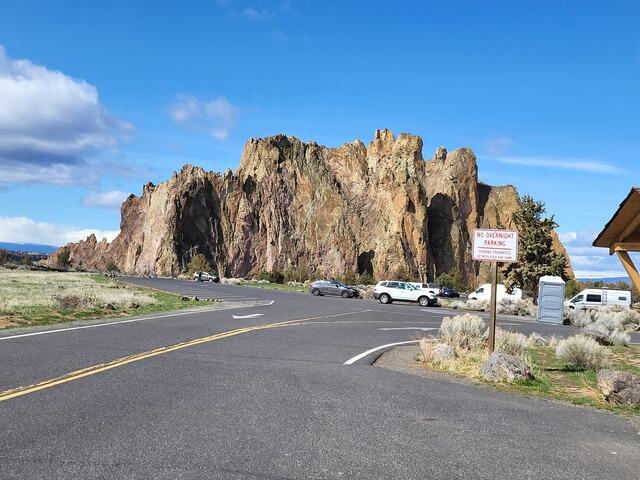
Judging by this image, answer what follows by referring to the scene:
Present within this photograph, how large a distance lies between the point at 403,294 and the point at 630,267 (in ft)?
104

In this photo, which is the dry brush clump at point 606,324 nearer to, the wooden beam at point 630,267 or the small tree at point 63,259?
the wooden beam at point 630,267

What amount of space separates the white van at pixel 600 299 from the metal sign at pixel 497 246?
2990 cm

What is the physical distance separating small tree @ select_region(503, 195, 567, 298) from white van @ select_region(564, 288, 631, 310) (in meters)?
3.16

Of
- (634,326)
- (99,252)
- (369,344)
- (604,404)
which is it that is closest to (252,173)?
(99,252)

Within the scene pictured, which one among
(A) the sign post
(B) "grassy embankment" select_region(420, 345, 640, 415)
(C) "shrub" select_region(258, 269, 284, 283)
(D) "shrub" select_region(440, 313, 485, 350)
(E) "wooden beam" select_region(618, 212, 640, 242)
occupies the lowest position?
(B) "grassy embankment" select_region(420, 345, 640, 415)

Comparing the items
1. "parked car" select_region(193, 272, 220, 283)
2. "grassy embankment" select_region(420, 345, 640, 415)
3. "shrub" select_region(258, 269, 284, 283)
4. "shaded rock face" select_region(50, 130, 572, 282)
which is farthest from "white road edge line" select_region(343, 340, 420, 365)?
"shaded rock face" select_region(50, 130, 572, 282)

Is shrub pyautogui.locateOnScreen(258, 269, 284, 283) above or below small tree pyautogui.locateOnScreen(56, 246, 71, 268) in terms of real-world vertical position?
below

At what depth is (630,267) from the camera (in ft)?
34.3

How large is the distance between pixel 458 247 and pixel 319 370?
98335mm

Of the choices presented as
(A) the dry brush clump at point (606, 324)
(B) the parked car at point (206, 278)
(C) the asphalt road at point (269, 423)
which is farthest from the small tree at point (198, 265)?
(C) the asphalt road at point (269, 423)

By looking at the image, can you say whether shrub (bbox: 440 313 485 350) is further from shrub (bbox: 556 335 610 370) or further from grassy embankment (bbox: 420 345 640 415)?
shrub (bbox: 556 335 610 370)

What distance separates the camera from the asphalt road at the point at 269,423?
17.0 ft

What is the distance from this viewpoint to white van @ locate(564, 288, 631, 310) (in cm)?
3984

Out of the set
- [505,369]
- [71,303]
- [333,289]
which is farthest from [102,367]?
[333,289]
